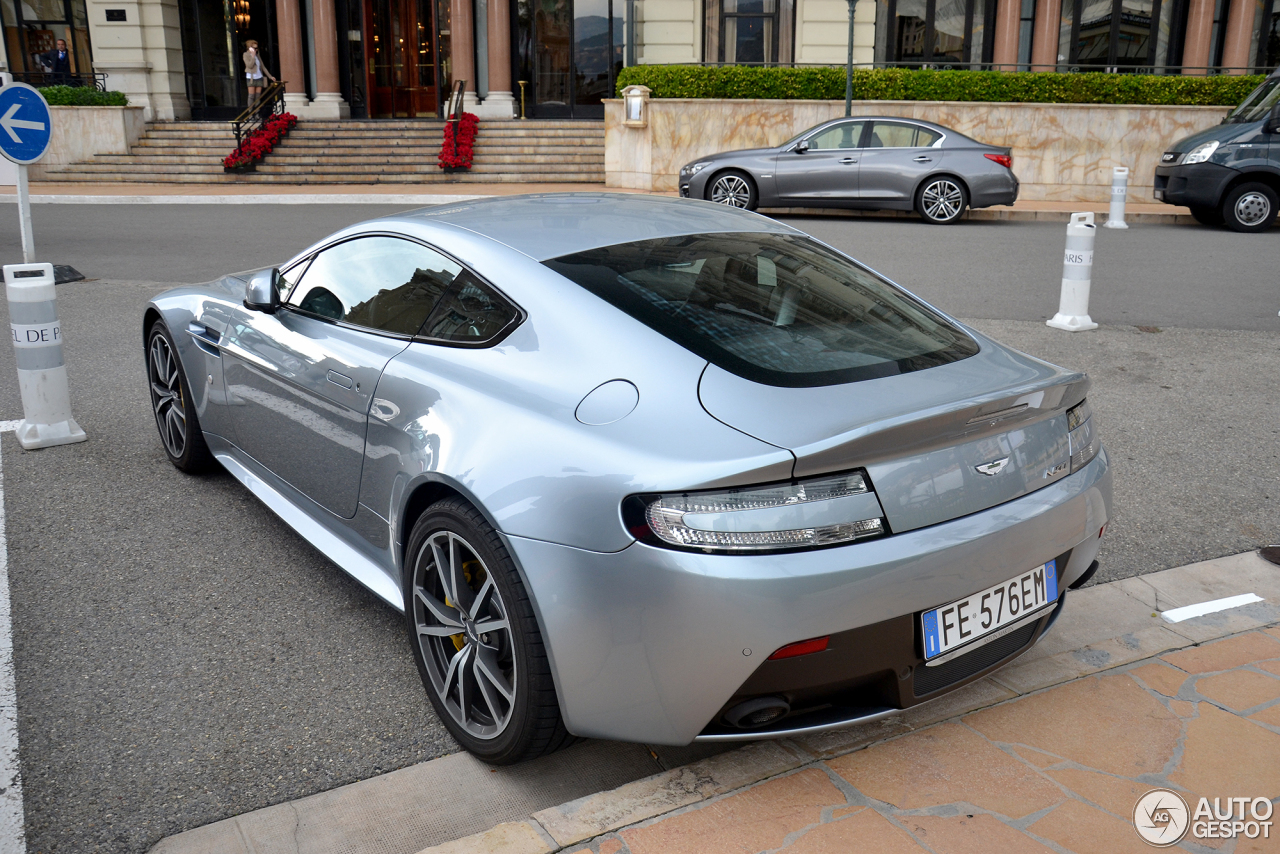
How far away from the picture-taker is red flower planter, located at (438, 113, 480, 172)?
22.0 metres

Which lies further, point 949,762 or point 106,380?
point 106,380

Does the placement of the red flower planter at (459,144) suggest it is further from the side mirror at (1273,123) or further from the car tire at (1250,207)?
the side mirror at (1273,123)

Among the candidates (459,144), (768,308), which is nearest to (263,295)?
(768,308)

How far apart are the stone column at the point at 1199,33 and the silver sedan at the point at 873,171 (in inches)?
452

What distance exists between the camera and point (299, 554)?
423 centimetres

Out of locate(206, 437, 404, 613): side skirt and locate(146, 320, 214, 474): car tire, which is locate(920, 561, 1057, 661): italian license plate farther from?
locate(146, 320, 214, 474): car tire

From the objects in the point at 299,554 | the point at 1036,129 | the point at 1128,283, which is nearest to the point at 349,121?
the point at 1036,129

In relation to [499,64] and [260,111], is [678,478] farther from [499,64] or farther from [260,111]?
[260,111]

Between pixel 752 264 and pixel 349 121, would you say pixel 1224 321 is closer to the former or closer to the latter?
pixel 752 264

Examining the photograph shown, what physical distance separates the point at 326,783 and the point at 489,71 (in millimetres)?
24849

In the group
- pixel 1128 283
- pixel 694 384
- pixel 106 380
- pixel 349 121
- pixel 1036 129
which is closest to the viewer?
pixel 694 384

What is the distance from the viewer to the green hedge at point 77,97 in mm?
23469

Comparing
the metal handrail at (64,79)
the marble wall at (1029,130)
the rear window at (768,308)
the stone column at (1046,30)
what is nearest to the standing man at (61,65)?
the metal handrail at (64,79)

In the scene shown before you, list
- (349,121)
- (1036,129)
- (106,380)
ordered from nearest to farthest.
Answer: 1. (106,380)
2. (1036,129)
3. (349,121)
